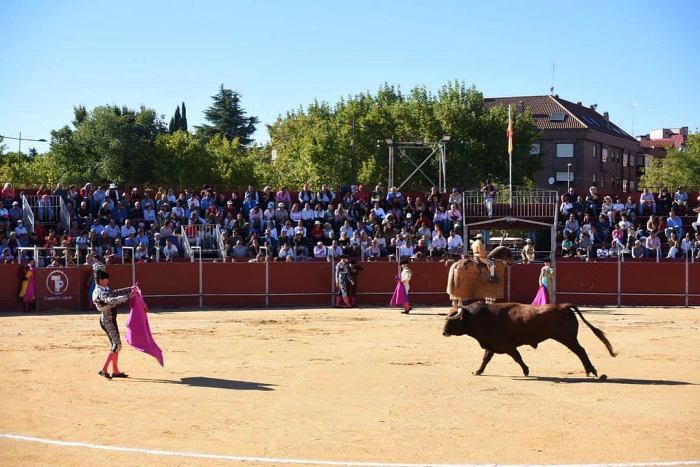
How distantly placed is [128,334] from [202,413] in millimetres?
3548

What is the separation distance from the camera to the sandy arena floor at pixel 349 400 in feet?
31.8

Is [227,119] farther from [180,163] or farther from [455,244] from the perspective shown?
[455,244]

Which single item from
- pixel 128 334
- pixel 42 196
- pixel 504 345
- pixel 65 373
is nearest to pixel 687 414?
pixel 504 345

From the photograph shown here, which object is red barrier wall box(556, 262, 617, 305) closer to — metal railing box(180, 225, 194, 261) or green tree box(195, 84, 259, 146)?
metal railing box(180, 225, 194, 261)

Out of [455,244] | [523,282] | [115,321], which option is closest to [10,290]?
[455,244]

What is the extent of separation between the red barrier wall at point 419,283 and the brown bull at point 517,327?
50.2 ft

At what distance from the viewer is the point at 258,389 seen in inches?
524

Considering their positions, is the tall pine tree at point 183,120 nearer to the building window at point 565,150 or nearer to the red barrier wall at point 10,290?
the building window at point 565,150

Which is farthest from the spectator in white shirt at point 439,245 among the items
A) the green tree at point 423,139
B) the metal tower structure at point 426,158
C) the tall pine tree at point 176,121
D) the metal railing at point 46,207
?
the tall pine tree at point 176,121

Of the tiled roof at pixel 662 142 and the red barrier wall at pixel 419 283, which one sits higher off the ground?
the tiled roof at pixel 662 142

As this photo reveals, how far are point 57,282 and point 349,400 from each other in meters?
16.9

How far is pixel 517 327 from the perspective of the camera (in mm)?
14133

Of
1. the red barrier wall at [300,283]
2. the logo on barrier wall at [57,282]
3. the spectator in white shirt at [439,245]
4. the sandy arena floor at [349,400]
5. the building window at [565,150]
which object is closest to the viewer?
the sandy arena floor at [349,400]

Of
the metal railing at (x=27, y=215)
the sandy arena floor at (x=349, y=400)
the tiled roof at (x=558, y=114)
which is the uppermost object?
the tiled roof at (x=558, y=114)
